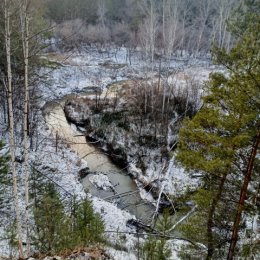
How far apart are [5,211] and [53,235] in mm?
5481

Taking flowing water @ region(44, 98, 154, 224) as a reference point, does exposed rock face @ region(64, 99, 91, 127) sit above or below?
above

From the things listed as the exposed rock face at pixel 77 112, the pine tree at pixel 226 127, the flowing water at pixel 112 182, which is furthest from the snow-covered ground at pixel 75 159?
the exposed rock face at pixel 77 112

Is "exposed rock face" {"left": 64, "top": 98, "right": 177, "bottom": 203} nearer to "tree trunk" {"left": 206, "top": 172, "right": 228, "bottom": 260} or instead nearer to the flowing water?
the flowing water

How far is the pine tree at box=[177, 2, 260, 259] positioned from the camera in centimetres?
754

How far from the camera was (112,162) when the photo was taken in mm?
20922

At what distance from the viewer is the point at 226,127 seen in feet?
27.5

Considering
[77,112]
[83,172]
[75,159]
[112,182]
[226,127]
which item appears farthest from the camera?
[77,112]

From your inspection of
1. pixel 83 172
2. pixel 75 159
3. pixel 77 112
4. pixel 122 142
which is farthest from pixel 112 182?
pixel 77 112

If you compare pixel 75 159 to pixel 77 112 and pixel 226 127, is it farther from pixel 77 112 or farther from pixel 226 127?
pixel 226 127

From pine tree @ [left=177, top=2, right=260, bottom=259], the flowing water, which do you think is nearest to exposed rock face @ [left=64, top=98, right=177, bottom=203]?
the flowing water

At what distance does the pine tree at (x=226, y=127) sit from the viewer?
7.54 m

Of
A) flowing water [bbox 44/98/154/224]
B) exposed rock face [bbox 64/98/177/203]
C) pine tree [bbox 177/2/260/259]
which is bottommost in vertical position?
flowing water [bbox 44/98/154/224]

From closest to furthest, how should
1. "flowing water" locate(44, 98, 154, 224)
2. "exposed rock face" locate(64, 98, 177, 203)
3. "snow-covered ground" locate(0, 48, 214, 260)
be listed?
"snow-covered ground" locate(0, 48, 214, 260), "flowing water" locate(44, 98, 154, 224), "exposed rock face" locate(64, 98, 177, 203)

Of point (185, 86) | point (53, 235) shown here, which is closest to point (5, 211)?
point (53, 235)
